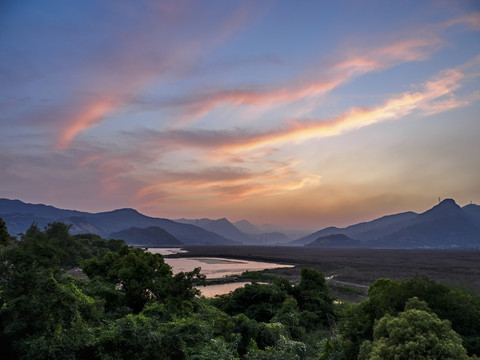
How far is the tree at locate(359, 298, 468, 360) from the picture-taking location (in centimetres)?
790

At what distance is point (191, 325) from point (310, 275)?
59.5 ft

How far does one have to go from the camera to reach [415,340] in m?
8.30

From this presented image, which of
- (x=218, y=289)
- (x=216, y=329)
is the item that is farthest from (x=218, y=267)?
(x=216, y=329)

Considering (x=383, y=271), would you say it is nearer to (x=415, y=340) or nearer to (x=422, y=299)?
(x=422, y=299)

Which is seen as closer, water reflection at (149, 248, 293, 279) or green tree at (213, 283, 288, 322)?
green tree at (213, 283, 288, 322)

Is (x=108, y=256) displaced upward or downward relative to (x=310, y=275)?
upward

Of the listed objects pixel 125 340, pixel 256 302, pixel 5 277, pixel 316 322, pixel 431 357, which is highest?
pixel 5 277

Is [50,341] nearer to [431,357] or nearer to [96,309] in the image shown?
[96,309]

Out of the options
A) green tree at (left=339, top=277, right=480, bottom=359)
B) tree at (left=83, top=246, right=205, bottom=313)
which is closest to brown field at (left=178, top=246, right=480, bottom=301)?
green tree at (left=339, top=277, right=480, bottom=359)

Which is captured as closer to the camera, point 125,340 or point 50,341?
point 50,341

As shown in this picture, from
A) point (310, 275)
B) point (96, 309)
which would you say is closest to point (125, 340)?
point (96, 309)

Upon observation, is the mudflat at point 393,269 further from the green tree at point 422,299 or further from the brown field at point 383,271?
the green tree at point 422,299

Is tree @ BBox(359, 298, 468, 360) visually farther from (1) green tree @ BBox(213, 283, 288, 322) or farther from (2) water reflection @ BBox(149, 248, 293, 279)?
Result: (2) water reflection @ BBox(149, 248, 293, 279)

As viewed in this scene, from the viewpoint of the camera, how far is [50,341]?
1087cm
